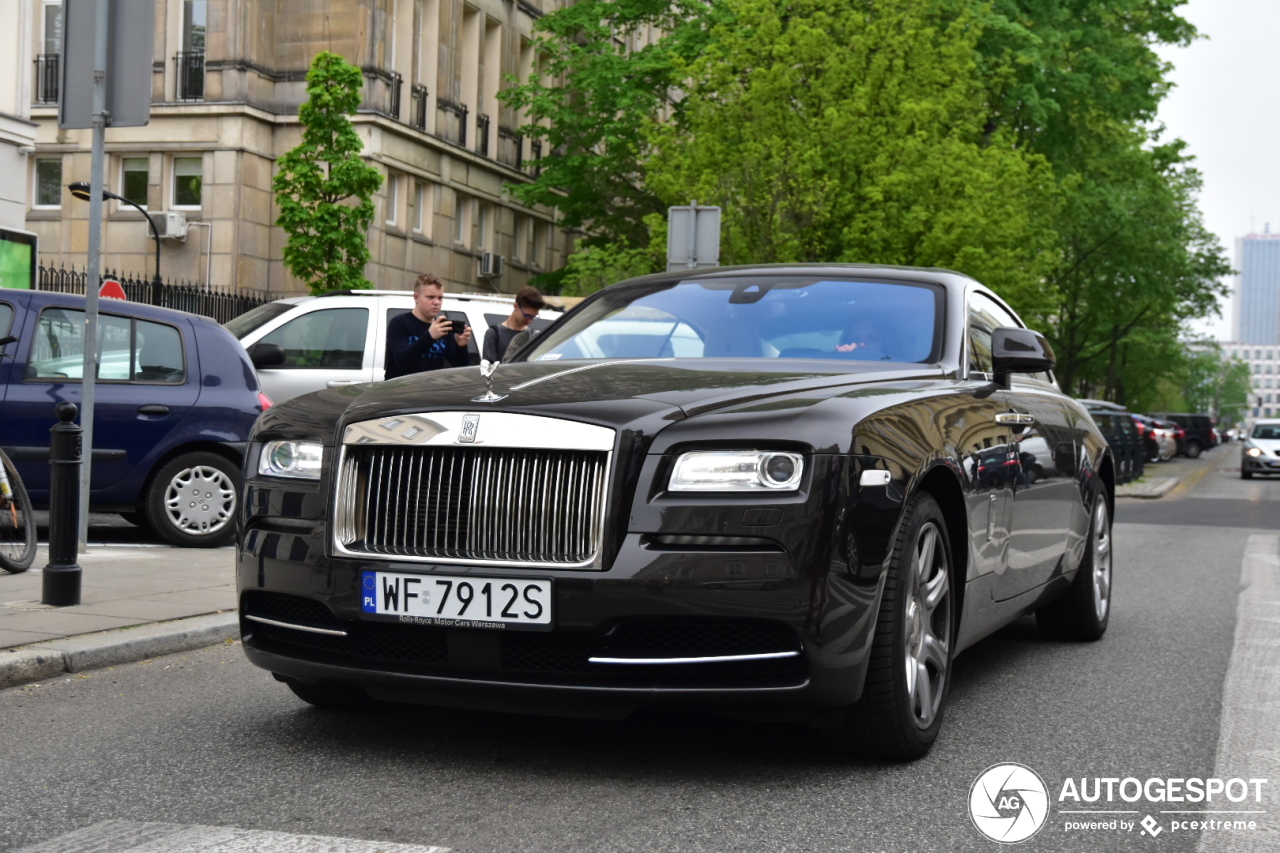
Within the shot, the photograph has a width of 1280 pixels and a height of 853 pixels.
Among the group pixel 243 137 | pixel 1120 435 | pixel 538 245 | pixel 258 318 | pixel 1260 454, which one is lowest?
pixel 1260 454

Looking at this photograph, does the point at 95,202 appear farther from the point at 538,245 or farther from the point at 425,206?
the point at 538,245

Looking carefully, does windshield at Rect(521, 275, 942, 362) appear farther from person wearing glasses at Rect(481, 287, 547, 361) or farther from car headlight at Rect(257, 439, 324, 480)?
person wearing glasses at Rect(481, 287, 547, 361)

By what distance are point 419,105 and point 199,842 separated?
32705mm

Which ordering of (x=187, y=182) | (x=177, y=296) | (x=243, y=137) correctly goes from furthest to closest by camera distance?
(x=187, y=182) → (x=243, y=137) → (x=177, y=296)

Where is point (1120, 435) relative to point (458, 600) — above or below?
above

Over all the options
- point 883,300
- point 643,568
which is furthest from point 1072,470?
point 643,568

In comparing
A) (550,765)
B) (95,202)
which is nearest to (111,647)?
(550,765)

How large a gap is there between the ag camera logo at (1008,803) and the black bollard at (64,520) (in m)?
4.43

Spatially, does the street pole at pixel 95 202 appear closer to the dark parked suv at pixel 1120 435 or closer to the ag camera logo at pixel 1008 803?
the ag camera logo at pixel 1008 803

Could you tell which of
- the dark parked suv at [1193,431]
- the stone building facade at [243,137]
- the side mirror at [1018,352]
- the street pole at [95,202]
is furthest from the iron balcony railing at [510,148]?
the dark parked suv at [1193,431]

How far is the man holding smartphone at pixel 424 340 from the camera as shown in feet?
33.4

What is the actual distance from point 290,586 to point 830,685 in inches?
61.7

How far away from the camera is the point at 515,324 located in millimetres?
11047

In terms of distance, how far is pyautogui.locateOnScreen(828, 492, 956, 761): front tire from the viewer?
4.50m
